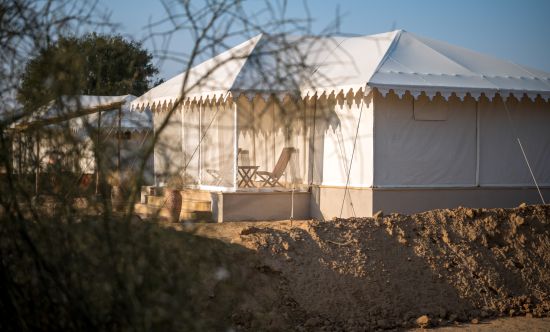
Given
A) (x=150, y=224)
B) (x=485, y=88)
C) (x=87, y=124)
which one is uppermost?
(x=485, y=88)

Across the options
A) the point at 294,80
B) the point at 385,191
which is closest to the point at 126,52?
the point at 294,80

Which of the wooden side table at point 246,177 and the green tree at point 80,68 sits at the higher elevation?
the green tree at point 80,68

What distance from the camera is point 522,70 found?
1580cm

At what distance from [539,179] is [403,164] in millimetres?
3483

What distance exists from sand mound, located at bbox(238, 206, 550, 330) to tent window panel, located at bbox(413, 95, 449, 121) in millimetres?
3072

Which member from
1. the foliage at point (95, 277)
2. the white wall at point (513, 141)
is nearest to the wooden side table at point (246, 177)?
the white wall at point (513, 141)

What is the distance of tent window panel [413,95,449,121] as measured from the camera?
14.0 meters

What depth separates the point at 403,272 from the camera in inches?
391

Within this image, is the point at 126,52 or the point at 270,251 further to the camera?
the point at 270,251

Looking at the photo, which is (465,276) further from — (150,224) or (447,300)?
(150,224)

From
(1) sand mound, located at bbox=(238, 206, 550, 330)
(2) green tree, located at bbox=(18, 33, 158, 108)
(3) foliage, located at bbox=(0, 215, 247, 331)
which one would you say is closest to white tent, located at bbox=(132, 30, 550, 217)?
(1) sand mound, located at bbox=(238, 206, 550, 330)

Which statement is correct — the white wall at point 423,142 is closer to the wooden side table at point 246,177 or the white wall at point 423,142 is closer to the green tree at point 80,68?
the wooden side table at point 246,177

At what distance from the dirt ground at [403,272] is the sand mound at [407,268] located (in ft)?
0.05

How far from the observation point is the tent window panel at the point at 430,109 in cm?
1400
